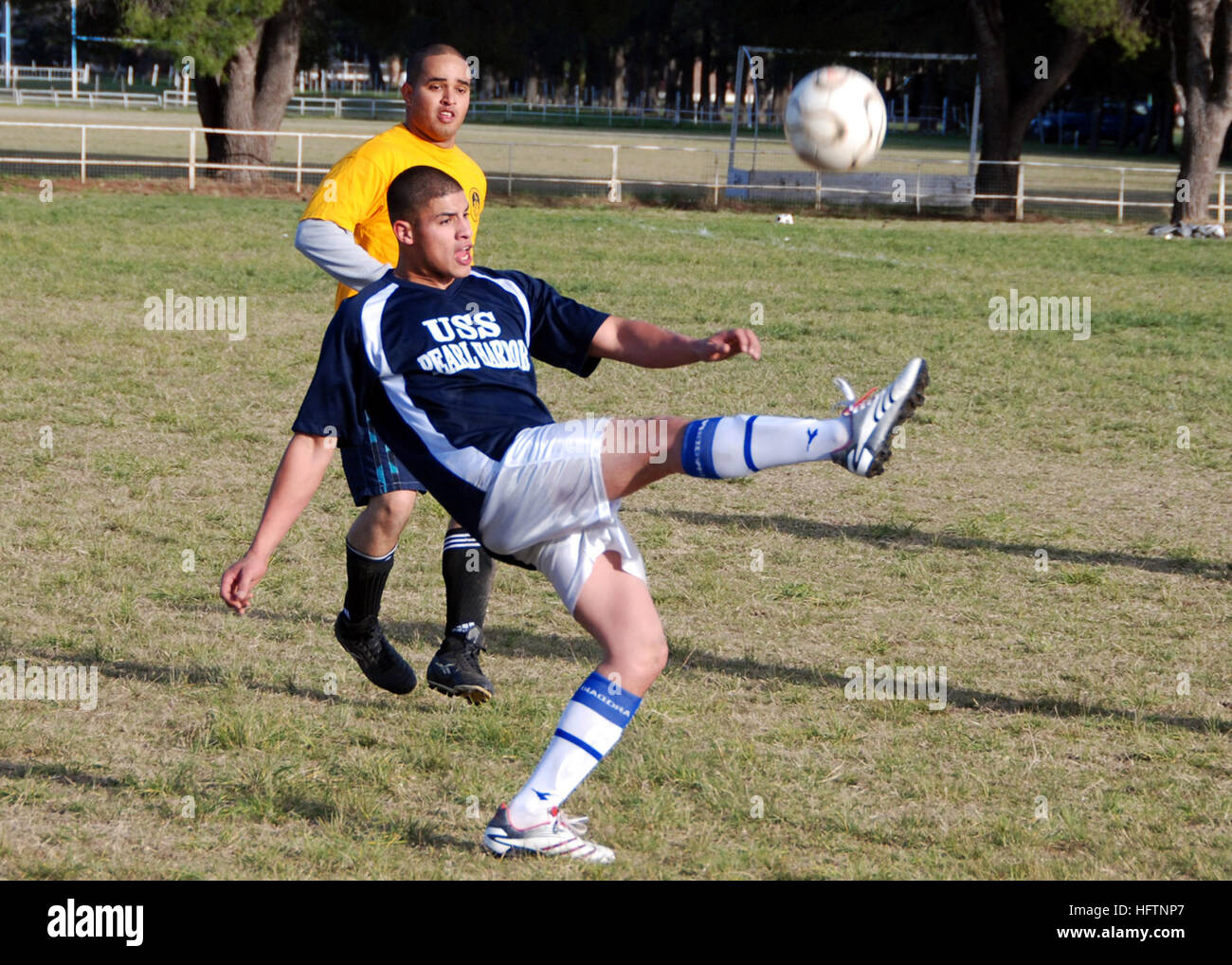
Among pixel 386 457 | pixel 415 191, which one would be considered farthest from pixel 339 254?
pixel 415 191

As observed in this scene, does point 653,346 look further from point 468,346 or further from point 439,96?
point 439,96

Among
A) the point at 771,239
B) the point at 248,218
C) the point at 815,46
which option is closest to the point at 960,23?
the point at 815,46

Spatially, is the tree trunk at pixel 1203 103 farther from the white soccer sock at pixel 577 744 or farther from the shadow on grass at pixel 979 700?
the white soccer sock at pixel 577 744

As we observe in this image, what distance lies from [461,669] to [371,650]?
0.31 metres

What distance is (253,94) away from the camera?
27906mm

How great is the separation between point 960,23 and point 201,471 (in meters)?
32.0

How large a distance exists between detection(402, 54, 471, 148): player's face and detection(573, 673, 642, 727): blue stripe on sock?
2.22 meters

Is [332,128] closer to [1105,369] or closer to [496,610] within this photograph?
[1105,369]

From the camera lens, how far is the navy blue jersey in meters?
3.51

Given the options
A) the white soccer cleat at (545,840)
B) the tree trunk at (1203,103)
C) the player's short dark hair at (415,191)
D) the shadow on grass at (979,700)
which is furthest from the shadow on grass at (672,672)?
the tree trunk at (1203,103)

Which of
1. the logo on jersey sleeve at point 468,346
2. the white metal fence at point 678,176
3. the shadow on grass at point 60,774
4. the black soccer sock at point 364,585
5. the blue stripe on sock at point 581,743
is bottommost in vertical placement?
the shadow on grass at point 60,774

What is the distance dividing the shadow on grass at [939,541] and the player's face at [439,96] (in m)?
2.92

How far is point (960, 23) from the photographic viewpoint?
35.6m

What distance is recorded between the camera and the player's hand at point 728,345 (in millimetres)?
3484
